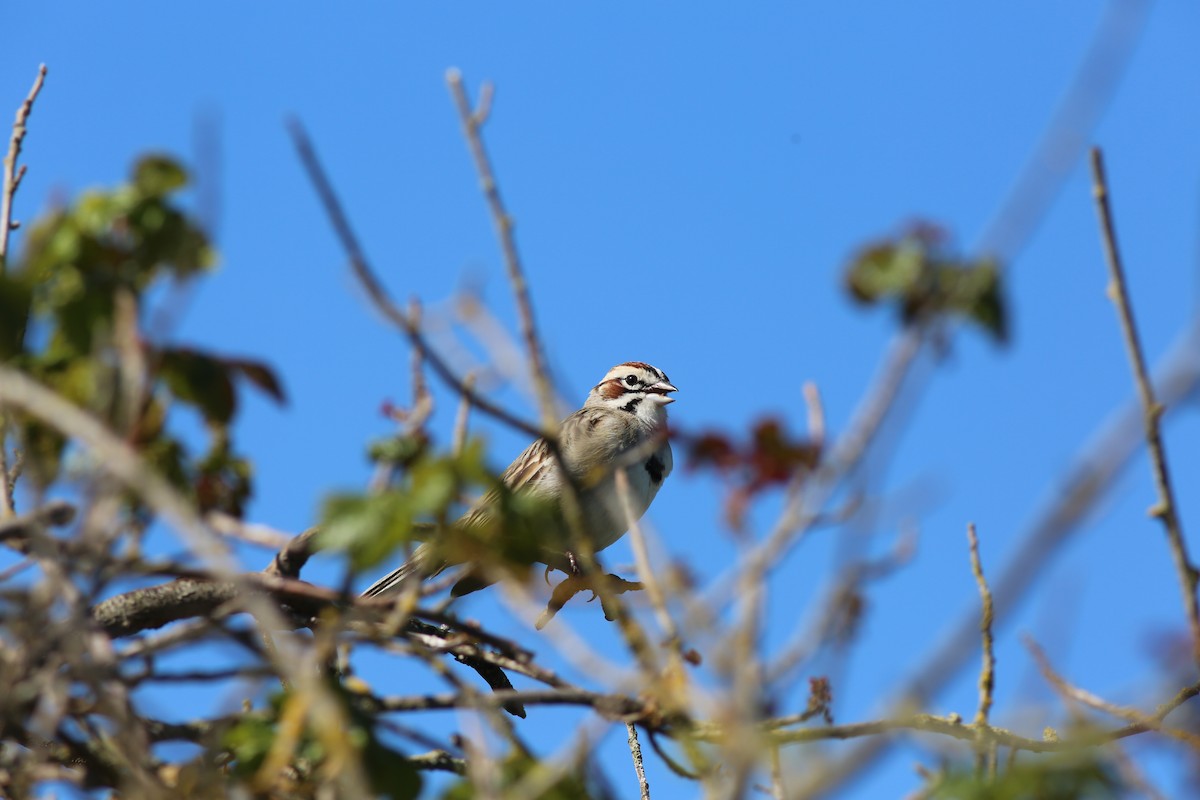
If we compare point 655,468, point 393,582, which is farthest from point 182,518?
point 655,468

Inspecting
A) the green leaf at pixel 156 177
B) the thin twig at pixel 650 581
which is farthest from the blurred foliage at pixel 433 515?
the green leaf at pixel 156 177

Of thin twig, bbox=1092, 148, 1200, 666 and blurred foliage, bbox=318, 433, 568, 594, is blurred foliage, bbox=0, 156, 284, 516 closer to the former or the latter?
blurred foliage, bbox=318, 433, 568, 594

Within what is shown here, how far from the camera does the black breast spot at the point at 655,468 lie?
6910mm

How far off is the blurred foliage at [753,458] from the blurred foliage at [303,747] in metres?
0.76

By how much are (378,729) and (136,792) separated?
440mm

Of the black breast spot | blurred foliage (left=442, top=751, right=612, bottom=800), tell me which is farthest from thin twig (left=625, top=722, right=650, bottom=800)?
the black breast spot

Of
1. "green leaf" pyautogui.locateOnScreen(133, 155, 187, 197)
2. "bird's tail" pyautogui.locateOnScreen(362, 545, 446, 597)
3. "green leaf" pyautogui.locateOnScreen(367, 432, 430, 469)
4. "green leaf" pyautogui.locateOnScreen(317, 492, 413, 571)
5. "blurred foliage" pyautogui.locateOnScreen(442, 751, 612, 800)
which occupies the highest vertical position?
"bird's tail" pyautogui.locateOnScreen(362, 545, 446, 597)

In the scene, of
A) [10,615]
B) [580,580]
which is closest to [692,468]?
[10,615]

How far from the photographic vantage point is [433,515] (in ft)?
7.68

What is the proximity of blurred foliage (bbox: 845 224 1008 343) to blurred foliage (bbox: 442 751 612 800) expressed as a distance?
38.9 inches

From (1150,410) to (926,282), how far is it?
48 cm

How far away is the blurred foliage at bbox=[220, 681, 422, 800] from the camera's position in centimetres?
230

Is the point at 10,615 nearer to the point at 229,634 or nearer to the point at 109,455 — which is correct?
the point at 229,634

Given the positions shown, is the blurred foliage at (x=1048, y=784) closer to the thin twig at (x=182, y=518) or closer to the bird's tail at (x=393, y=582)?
the thin twig at (x=182, y=518)
